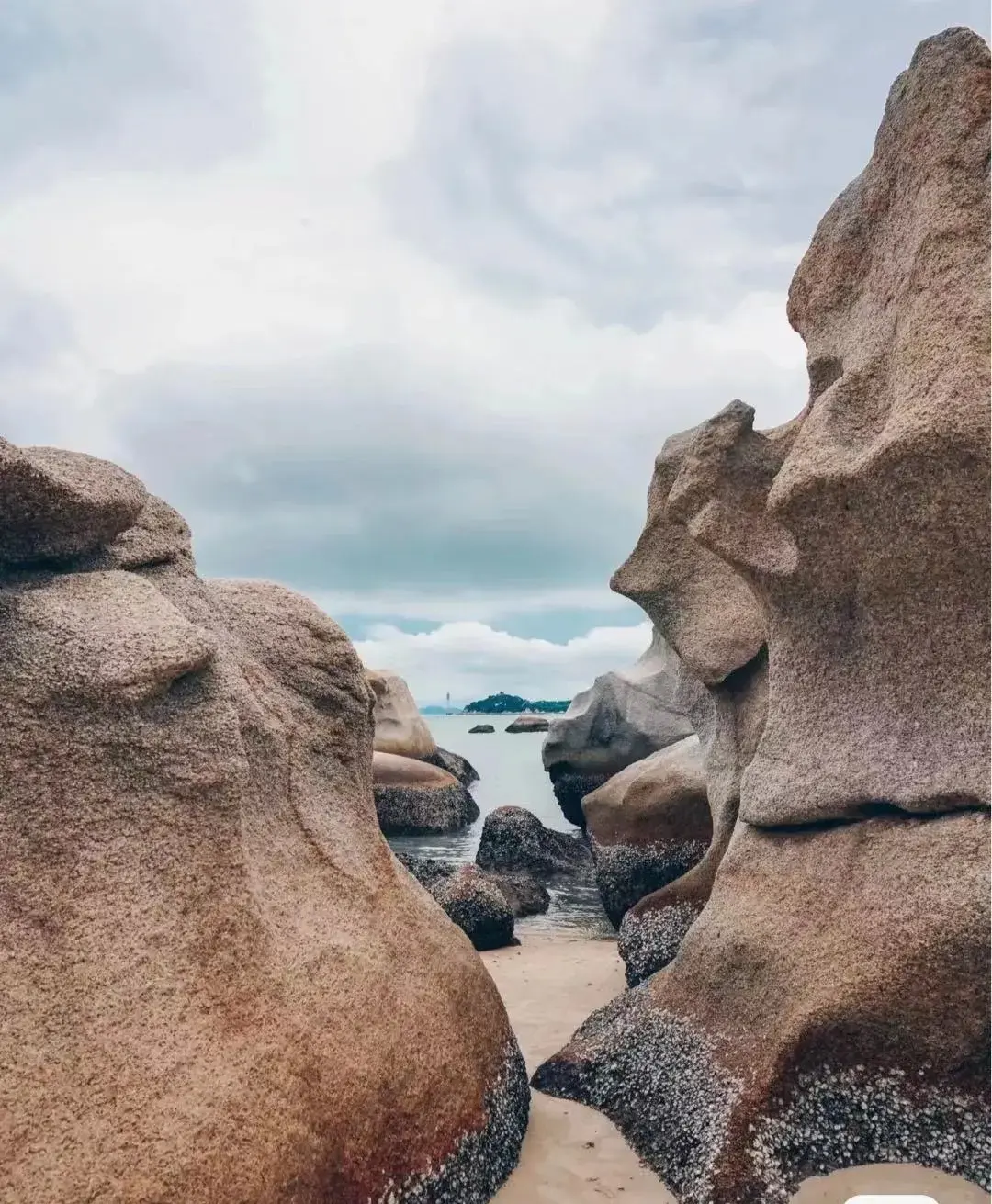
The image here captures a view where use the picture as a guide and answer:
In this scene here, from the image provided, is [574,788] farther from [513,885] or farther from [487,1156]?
[487,1156]

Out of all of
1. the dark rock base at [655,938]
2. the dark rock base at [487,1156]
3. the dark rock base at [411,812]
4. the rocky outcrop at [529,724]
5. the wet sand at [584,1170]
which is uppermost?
→ the rocky outcrop at [529,724]

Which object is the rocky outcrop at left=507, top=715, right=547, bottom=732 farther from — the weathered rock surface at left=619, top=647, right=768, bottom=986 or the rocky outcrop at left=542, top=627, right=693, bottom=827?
the weathered rock surface at left=619, top=647, right=768, bottom=986

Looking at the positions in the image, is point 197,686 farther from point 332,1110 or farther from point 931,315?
point 931,315

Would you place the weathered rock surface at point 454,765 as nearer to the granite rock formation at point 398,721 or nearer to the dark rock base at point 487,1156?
the granite rock formation at point 398,721

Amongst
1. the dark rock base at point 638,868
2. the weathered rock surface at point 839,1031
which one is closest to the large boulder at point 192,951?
the weathered rock surface at point 839,1031

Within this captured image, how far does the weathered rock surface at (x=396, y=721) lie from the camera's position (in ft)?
77.4

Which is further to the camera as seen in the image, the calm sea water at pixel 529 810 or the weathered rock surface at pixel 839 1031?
the calm sea water at pixel 529 810

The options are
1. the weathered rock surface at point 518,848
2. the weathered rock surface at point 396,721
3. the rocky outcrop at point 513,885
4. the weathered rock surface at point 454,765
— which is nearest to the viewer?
the rocky outcrop at point 513,885

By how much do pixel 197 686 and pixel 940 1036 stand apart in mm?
3291

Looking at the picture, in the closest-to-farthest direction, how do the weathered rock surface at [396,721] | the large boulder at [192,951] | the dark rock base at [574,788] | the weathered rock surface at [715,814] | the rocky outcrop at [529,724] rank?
the large boulder at [192,951], the weathered rock surface at [715,814], the dark rock base at [574,788], the weathered rock surface at [396,721], the rocky outcrop at [529,724]

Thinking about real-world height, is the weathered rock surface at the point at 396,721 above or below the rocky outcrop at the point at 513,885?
above

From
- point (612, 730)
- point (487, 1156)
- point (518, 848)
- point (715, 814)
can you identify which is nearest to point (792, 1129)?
point (487, 1156)

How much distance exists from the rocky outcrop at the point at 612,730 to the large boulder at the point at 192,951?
12.6 meters

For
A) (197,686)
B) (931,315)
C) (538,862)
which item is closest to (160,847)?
(197,686)
